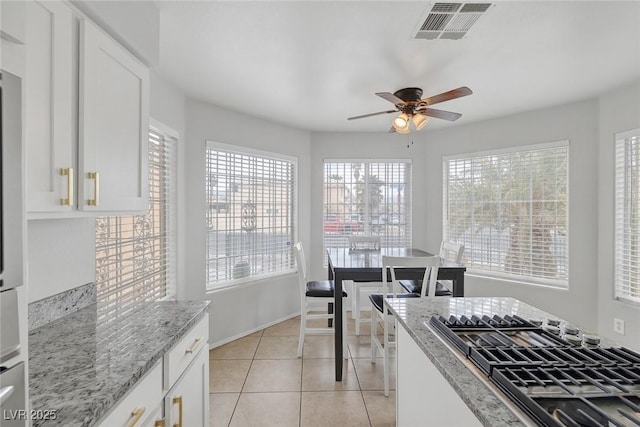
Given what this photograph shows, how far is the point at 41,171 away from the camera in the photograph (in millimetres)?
1060

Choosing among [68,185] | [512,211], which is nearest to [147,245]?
[68,185]

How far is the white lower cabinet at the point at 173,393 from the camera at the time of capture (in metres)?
0.99

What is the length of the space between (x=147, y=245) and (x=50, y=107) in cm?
168

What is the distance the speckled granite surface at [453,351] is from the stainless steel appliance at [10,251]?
954 millimetres

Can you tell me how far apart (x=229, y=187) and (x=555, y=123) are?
3.72 metres

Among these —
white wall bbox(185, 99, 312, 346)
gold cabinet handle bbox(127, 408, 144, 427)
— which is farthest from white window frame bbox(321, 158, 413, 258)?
gold cabinet handle bbox(127, 408, 144, 427)

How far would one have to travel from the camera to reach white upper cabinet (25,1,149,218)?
1046 millimetres

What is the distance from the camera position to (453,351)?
1051 millimetres

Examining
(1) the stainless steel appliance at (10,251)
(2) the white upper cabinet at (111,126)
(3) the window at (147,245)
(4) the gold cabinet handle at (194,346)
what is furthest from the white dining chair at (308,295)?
(1) the stainless steel appliance at (10,251)

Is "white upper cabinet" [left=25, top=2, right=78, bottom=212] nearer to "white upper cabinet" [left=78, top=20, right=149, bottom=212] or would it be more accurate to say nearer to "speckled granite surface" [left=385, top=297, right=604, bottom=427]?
"white upper cabinet" [left=78, top=20, right=149, bottom=212]

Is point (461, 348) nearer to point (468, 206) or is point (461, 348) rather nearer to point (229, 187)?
point (229, 187)

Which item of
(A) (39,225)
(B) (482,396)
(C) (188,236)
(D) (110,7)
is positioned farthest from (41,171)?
(C) (188,236)

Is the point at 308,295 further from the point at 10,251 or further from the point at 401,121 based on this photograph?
the point at 10,251

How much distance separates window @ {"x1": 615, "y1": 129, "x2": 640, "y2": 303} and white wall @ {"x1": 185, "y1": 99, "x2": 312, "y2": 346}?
339 cm
